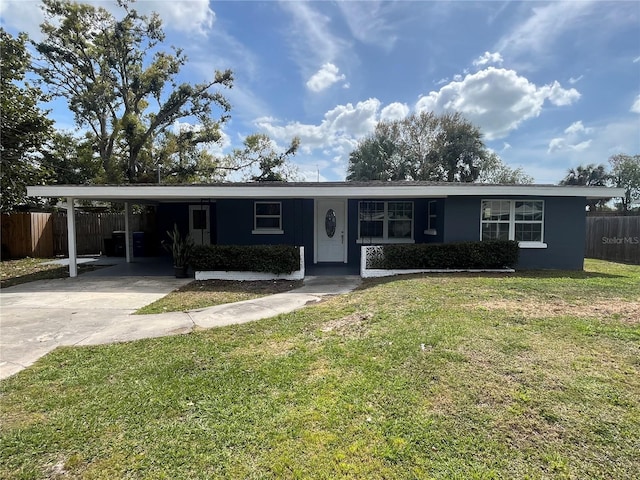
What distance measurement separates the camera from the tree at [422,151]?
97.5ft

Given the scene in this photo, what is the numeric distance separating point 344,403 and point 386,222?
9.59 m

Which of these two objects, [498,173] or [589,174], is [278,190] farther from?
[589,174]

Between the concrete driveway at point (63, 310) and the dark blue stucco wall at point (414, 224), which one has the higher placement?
the dark blue stucco wall at point (414, 224)

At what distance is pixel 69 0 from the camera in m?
22.8

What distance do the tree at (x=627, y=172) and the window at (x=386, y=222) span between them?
98.2 feet

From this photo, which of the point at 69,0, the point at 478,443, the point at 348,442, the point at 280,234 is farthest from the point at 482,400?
the point at 69,0

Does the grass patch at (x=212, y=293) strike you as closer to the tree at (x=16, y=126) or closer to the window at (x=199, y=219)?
the window at (x=199, y=219)

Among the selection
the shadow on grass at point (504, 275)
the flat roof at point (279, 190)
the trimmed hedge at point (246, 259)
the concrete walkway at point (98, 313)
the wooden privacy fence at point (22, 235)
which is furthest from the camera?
the wooden privacy fence at point (22, 235)

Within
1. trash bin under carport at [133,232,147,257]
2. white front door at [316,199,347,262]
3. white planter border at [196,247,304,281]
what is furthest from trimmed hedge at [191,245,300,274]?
trash bin under carport at [133,232,147,257]

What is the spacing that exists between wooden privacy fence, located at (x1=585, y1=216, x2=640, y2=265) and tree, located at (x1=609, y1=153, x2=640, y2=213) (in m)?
20.9

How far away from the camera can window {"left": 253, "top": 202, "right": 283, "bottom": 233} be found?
11633mm

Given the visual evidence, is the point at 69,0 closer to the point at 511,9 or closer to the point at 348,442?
the point at 511,9

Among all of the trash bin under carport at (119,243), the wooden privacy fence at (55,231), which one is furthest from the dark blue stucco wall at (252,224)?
the trash bin under carport at (119,243)

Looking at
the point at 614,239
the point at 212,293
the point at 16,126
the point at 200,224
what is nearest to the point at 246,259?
the point at 212,293
